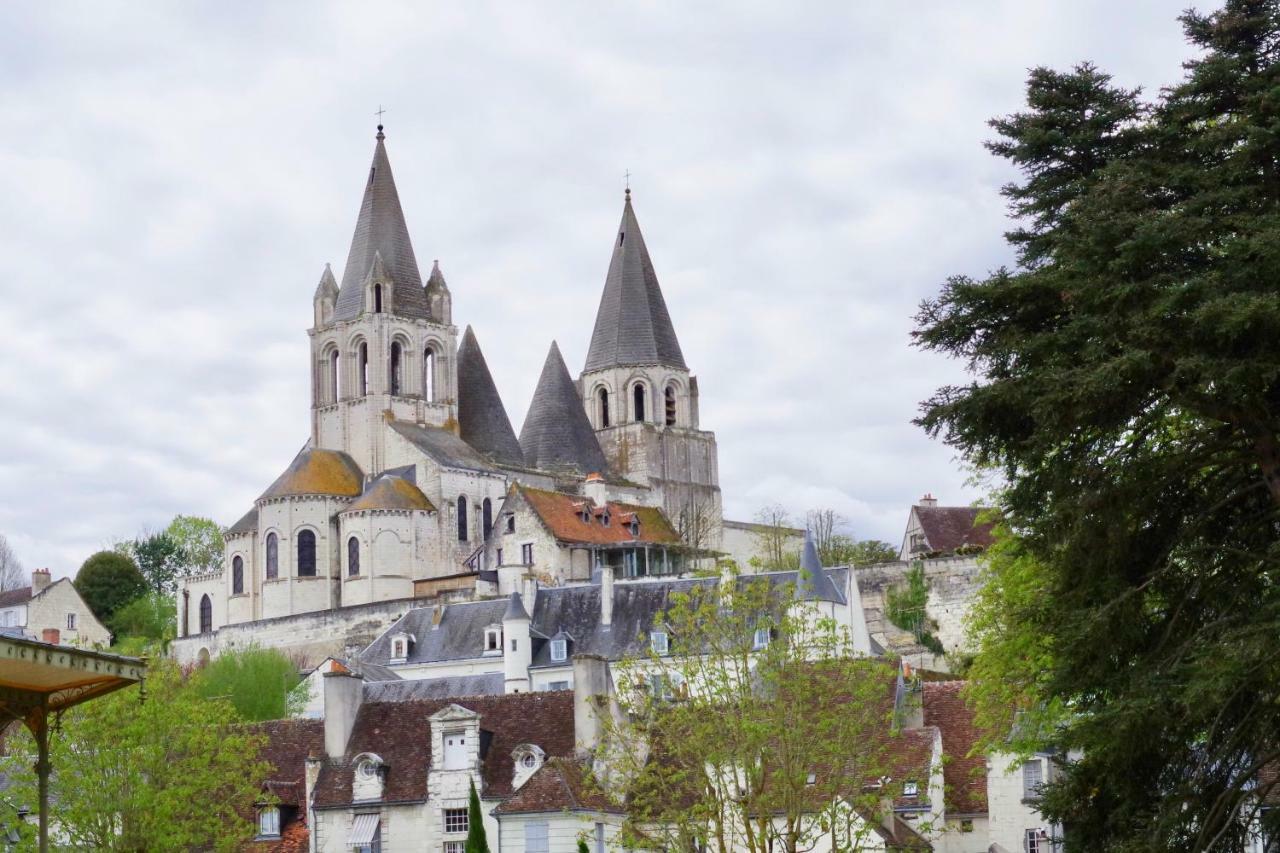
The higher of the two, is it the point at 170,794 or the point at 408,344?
the point at 408,344

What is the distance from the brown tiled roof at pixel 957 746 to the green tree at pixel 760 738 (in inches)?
156

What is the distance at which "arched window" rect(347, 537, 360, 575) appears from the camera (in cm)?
8150

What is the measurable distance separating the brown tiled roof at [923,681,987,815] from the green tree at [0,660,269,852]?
13008 millimetres

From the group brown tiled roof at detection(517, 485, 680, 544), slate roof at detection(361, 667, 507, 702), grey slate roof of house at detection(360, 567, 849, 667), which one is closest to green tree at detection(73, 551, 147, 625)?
brown tiled roof at detection(517, 485, 680, 544)

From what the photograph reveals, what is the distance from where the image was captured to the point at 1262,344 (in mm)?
18266

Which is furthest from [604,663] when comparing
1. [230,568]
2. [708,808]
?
[230,568]

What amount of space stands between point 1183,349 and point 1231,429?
4.25 ft

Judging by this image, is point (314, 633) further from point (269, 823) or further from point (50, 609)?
point (269, 823)

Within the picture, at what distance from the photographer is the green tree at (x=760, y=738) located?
28.9 m

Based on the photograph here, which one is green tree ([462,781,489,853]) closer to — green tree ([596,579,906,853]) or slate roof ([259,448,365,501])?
green tree ([596,579,906,853])

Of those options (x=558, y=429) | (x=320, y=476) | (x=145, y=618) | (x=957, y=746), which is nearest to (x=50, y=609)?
(x=145, y=618)

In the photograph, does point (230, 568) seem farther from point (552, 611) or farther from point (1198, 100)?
point (1198, 100)

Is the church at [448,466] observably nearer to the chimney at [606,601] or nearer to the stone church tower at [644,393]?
the stone church tower at [644,393]

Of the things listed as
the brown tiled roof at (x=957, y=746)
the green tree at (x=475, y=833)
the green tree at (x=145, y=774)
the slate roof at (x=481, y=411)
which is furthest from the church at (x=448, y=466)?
the green tree at (x=475, y=833)
